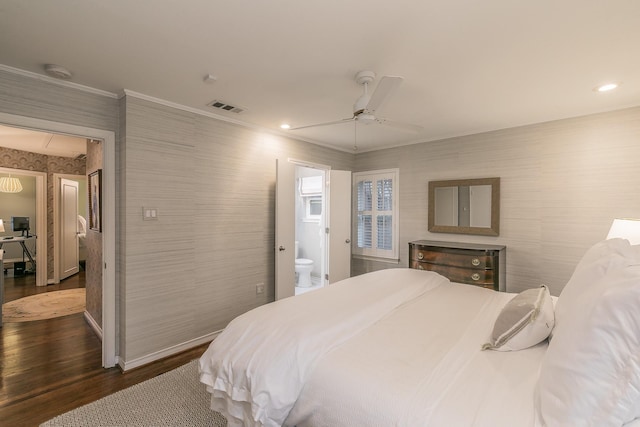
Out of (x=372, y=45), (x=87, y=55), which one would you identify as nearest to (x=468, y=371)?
(x=372, y=45)

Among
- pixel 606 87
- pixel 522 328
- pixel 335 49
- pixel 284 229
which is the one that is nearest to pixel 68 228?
pixel 284 229

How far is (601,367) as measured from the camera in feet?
3.01

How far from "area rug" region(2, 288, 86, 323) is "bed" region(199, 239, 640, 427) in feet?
12.3

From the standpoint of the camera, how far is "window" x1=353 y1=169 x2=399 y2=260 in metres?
4.51

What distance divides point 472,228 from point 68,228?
279 inches

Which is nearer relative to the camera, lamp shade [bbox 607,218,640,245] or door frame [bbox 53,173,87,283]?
lamp shade [bbox 607,218,640,245]

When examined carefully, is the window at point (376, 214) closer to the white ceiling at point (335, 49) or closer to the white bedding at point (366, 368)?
the white ceiling at point (335, 49)

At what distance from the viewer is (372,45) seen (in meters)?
1.86

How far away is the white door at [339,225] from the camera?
14.5 feet

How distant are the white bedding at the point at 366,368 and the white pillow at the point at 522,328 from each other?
4 cm

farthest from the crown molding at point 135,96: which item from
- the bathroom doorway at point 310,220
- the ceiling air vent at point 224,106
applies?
the bathroom doorway at point 310,220

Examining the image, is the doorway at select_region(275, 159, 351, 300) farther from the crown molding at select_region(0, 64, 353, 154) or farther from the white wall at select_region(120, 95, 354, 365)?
the crown molding at select_region(0, 64, 353, 154)

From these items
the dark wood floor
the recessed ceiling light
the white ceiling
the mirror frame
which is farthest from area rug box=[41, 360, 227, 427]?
the recessed ceiling light

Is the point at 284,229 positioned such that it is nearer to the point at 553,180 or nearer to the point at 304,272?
the point at 304,272
